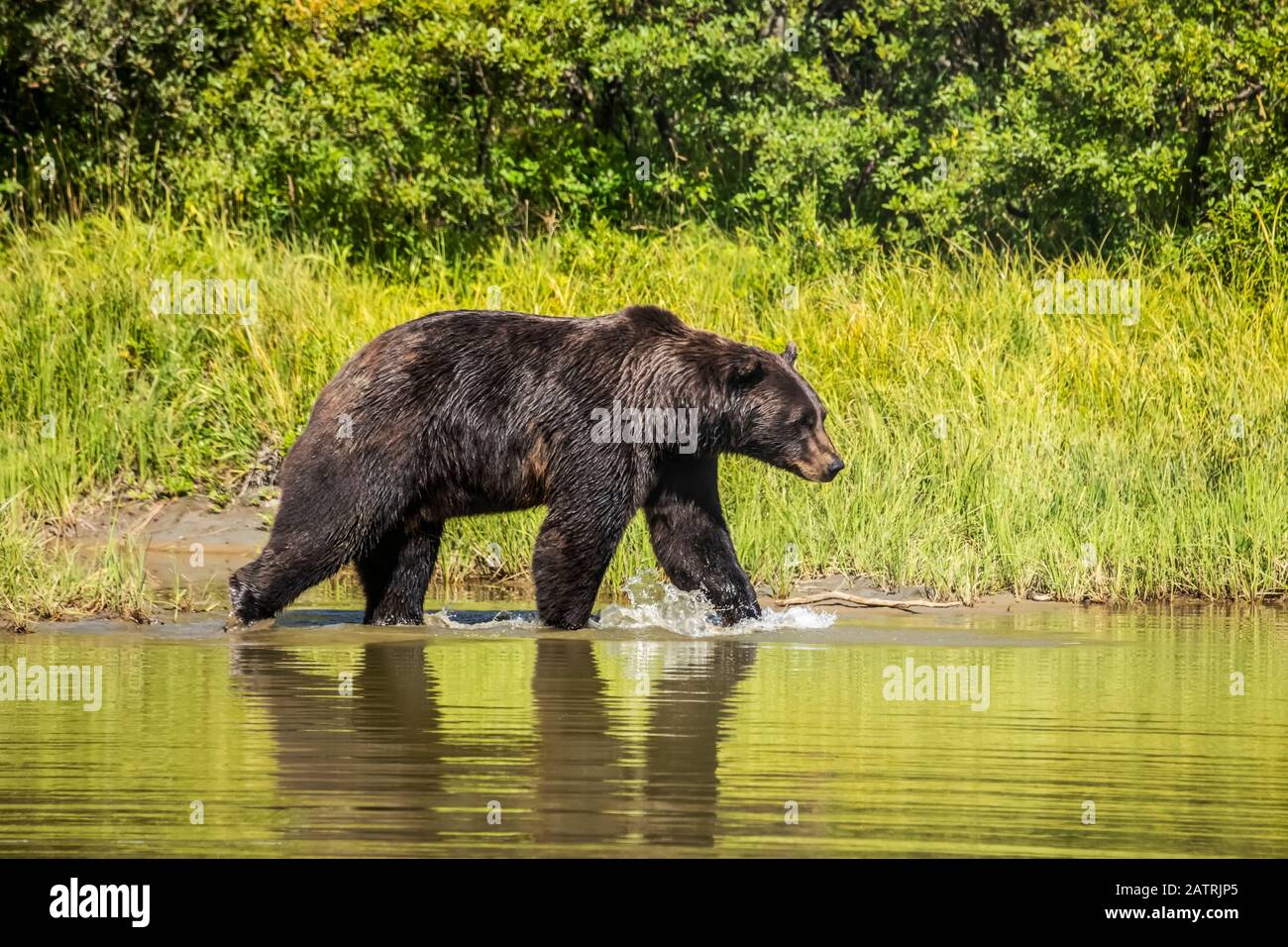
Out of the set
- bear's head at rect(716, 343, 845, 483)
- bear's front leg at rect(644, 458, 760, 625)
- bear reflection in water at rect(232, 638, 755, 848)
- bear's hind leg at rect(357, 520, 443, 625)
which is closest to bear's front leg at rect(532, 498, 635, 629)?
bear's front leg at rect(644, 458, 760, 625)

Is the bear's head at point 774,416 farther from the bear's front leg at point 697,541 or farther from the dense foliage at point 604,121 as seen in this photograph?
the dense foliage at point 604,121

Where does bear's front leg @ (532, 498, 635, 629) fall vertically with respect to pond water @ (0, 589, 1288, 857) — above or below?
above

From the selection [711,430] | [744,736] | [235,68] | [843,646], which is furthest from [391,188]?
[744,736]

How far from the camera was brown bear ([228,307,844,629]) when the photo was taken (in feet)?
30.2

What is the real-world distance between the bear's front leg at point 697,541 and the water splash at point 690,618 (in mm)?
53

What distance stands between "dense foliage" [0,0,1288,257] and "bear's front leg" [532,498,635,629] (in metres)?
6.43

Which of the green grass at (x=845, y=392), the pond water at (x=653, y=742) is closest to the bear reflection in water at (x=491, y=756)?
the pond water at (x=653, y=742)

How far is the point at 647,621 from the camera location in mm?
9773

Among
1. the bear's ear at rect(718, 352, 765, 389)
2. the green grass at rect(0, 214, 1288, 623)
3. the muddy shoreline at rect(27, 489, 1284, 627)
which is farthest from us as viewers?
the green grass at rect(0, 214, 1288, 623)

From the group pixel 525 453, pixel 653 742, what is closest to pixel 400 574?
pixel 525 453

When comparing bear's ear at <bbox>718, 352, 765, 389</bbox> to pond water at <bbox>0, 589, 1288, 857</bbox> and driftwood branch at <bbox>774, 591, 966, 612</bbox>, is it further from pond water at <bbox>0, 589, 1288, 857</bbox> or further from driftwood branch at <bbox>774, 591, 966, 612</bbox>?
driftwood branch at <bbox>774, 591, 966, 612</bbox>

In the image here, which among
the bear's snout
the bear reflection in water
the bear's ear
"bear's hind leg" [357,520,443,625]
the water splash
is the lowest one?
the bear reflection in water

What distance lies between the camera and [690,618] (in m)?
9.54

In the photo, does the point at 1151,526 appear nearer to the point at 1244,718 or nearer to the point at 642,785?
the point at 1244,718
